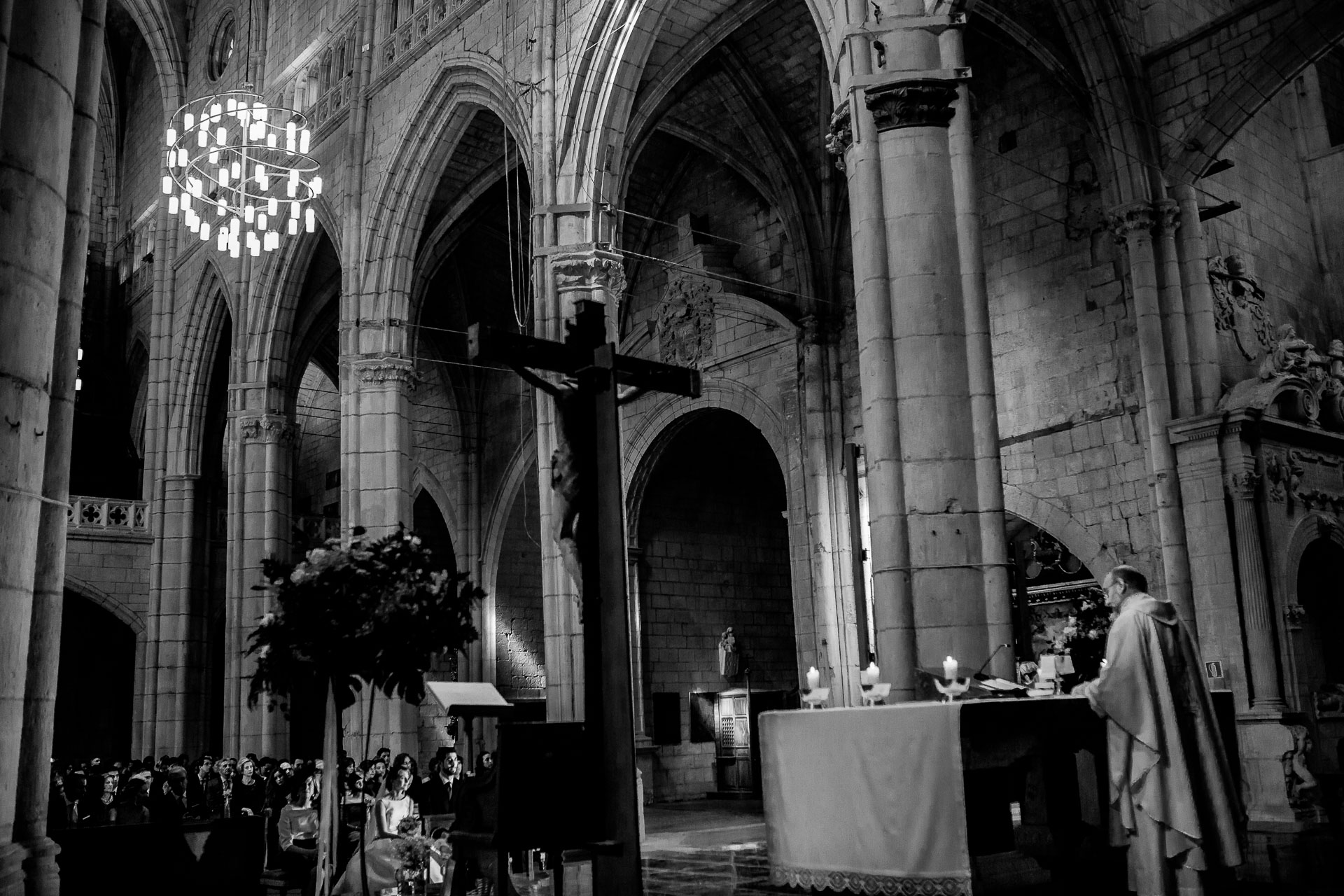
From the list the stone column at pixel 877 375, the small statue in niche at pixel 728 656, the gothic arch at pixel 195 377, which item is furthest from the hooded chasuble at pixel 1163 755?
the gothic arch at pixel 195 377

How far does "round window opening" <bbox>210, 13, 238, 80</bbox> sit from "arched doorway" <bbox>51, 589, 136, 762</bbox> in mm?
11099

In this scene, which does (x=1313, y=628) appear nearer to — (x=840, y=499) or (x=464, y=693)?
(x=840, y=499)

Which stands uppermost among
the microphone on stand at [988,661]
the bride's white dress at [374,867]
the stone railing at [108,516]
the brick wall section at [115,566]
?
the stone railing at [108,516]

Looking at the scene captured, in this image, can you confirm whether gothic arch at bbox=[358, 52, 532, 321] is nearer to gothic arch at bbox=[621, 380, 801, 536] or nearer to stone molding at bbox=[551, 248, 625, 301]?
stone molding at bbox=[551, 248, 625, 301]

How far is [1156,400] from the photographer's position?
13.4 m

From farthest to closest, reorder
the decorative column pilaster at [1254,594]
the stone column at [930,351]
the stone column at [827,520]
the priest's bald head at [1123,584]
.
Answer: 1. the stone column at [827,520]
2. the decorative column pilaster at [1254,594]
3. the stone column at [930,351]
4. the priest's bald head at [1123,584]

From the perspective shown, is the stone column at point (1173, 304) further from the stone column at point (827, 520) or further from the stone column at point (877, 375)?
the stone column at point (877, 375)

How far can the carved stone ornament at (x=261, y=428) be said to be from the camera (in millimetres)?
20984

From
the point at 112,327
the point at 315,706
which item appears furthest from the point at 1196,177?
the point at 112,327

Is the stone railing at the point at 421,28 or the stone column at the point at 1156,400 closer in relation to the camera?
the stone column at the point at 1156,400

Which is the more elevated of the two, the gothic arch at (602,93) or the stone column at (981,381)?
the gothic arch at (602,93)

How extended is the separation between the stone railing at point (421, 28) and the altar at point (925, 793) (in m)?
12.9

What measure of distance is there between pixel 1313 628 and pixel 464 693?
34.5ft

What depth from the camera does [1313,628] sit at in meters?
14.0
